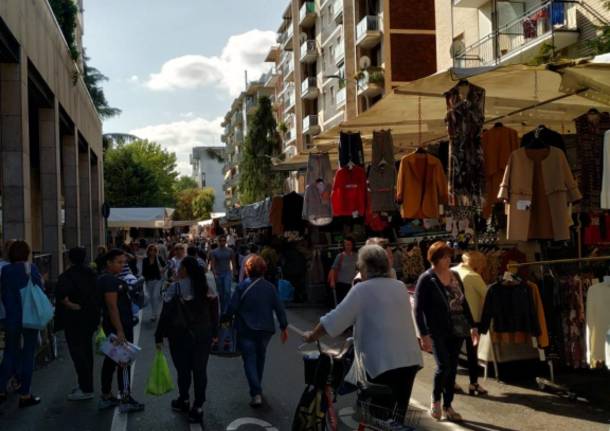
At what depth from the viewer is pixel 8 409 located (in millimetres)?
7488

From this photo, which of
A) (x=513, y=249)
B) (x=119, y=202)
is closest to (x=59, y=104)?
(x=513, y=249)

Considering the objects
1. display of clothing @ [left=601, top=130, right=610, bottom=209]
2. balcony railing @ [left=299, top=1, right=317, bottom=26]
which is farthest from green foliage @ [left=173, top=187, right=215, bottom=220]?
display of clothing @ [left=601, top=130, right=610, bottom=209]

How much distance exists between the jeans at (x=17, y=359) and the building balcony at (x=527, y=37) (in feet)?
44.7

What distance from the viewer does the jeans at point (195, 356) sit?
266 inches

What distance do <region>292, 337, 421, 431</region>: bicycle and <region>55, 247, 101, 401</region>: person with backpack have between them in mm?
3722

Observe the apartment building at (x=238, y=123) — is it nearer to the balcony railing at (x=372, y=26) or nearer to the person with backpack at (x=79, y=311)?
the balcony railing at (x=372, y=26)

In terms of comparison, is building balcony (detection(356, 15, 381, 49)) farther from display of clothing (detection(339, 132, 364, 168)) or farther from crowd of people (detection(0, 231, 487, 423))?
crowd of people (detection(0, 231, 487, 423))

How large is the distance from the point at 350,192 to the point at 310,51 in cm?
4349

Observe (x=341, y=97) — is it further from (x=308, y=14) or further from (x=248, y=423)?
(x=248, y=423)

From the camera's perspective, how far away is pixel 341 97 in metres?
44.4

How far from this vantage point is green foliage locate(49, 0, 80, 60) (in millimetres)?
19688

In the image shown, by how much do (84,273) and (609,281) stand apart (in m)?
5.74

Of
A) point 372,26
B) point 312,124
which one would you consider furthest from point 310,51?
point 372,26

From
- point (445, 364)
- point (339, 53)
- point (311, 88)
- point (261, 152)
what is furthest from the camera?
point (261, 152)
